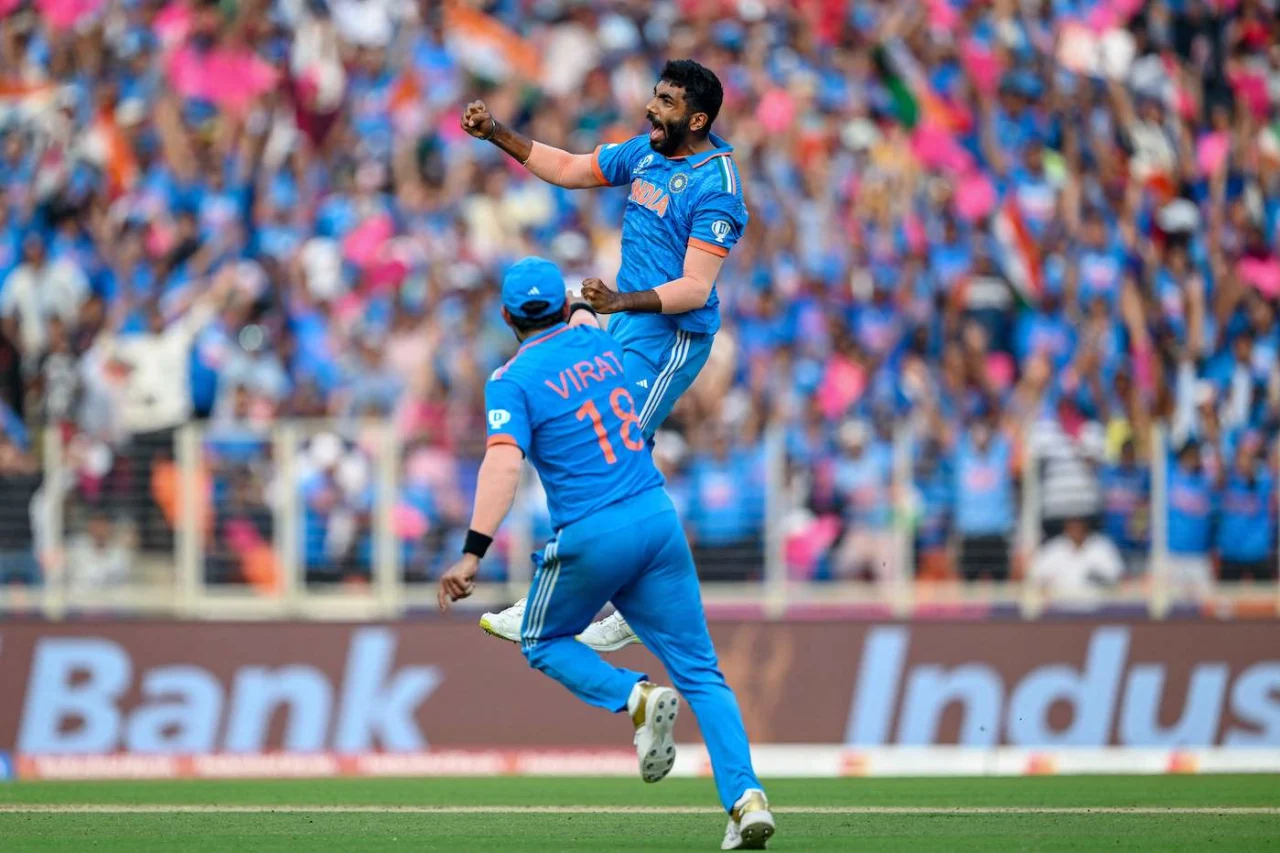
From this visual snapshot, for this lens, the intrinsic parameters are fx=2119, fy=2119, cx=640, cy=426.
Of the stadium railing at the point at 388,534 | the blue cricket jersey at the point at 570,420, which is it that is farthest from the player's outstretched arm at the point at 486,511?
the stadium railing at the point at 388,534

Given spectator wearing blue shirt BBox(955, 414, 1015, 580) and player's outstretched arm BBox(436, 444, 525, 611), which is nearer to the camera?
player's outstretched arm BBox(436, 444, 525, 611)

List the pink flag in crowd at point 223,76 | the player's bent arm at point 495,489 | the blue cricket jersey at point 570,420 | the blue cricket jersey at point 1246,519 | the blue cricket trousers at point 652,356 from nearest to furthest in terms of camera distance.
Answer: the player's bent arm at point 495,489
the blue cricket jersey at point 570,420
the blue cricket trousers at point 652,356
the blue cricket jersey at point 1246,519
the pink flag in crowd at point 223,76

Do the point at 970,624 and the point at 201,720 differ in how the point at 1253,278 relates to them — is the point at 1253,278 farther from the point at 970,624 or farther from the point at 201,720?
the point at 201,720

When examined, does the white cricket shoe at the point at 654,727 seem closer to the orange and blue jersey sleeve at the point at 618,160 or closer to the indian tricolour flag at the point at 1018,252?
the orange and blue jersey sleeve at the point at 618,160

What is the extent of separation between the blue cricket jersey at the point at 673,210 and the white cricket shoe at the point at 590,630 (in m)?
1.36

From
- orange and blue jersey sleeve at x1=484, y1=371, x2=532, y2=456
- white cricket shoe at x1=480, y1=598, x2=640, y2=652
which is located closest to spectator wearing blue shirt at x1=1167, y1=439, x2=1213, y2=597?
white cricket shoe at x1=480, y1=598, x2=640, y2=652

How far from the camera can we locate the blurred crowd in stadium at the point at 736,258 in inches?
572

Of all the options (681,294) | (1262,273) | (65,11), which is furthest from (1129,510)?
(65,11)

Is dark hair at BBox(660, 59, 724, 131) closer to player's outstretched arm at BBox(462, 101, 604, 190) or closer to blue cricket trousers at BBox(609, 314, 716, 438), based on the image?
player's outstretched arm at BBox(462, 101, 604, 190)

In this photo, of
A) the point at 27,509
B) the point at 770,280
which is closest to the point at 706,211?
the point at 27,509

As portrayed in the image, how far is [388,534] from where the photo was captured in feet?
47.7

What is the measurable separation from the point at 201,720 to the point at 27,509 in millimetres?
1865

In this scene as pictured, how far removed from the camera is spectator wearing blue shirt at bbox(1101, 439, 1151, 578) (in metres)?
14.6

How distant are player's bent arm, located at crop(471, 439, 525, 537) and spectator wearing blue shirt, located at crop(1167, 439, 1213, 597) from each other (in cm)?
773
